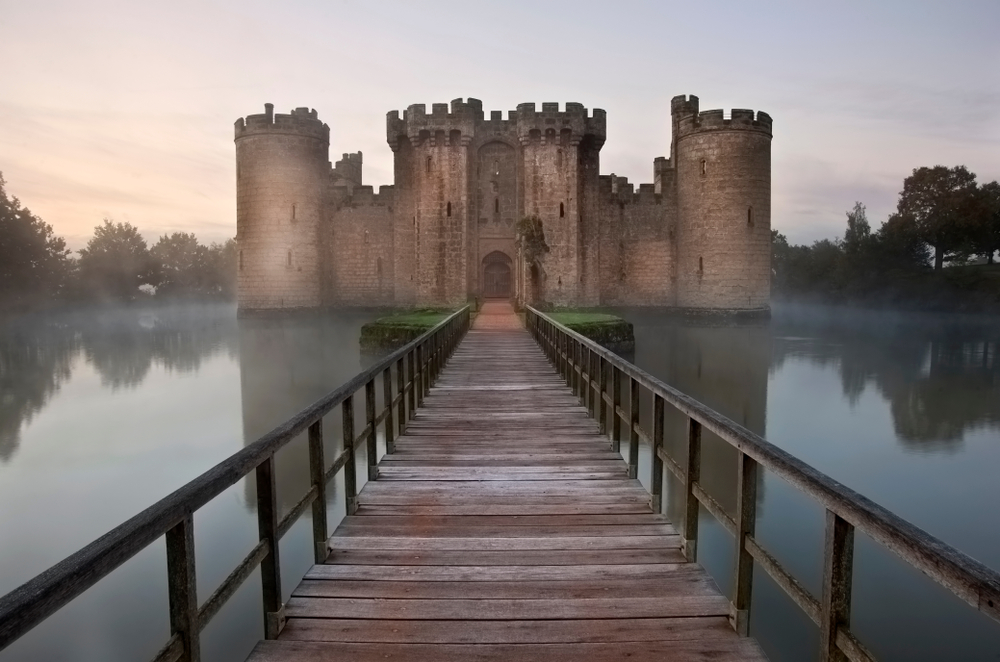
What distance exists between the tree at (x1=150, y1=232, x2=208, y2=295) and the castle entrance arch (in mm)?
43243

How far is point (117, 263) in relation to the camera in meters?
57.4

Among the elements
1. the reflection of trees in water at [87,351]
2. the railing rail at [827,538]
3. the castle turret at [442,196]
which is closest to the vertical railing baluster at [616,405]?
the railing rail at [827,538]

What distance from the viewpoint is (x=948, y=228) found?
44.2 meters

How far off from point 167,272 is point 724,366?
5768 centimetres

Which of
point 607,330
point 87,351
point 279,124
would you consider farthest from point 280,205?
point 607,330

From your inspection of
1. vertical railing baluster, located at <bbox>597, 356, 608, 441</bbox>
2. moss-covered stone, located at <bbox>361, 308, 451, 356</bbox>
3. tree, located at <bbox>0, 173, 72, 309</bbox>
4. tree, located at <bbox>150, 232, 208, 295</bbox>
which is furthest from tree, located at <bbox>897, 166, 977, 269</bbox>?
tree, located at <bbox>150, 232, 208, 295</bbox>

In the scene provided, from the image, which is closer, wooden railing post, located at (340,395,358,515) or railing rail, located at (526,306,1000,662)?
railing rail, located at (526,306,1000,662)

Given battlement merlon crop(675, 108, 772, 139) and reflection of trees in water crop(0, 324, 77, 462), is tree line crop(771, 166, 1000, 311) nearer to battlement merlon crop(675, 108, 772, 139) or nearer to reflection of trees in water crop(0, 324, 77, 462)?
battlement merlon crop(675, 108, 772, 139)

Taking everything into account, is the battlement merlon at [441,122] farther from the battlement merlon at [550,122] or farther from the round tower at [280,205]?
the round tower at [280,205]

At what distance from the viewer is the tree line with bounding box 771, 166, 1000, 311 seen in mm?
42719

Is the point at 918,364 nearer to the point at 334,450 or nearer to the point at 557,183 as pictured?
the point at 557,183

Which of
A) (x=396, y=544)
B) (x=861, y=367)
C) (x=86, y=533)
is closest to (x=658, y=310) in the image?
(x=861, y=367)

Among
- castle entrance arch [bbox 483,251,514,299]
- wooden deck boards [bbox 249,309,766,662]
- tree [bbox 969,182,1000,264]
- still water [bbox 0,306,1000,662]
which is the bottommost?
still water [bbox 0,306,1000,662]

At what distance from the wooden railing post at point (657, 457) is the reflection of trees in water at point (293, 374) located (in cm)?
580
